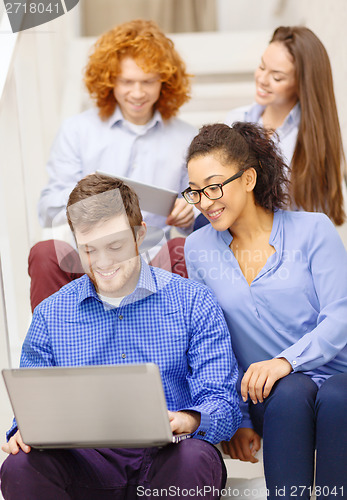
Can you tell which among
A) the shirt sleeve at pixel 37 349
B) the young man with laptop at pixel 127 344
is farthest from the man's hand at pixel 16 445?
the shirt sleeve at pixel 37 349

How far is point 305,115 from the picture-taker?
2156 mm

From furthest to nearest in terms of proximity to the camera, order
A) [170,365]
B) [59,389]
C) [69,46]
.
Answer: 1. [69,46]
2. [170,365]
3. [59,389]

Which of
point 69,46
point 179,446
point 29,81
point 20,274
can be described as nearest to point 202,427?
point 179,446

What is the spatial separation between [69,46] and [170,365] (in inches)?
91.8

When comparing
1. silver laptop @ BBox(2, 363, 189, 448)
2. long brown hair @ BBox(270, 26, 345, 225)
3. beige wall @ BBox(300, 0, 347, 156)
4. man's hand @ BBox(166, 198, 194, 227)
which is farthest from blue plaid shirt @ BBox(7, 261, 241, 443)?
Result: beige wall @ BBox(300, 0, 347, 156)

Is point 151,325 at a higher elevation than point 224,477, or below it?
higher

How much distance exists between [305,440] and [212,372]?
0.22 meters

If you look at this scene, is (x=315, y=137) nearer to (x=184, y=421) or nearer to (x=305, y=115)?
→ (x=305, y=115)

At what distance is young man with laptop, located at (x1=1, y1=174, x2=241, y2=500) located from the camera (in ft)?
4.55

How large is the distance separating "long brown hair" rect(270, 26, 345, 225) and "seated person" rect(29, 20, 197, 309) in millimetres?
345

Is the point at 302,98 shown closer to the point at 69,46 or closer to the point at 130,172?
the point at 130,172

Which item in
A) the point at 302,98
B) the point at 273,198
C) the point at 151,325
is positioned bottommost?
the point at 151,325

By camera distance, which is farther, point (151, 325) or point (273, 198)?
point (273, 198)

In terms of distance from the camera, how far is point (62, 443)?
4.34 ft
